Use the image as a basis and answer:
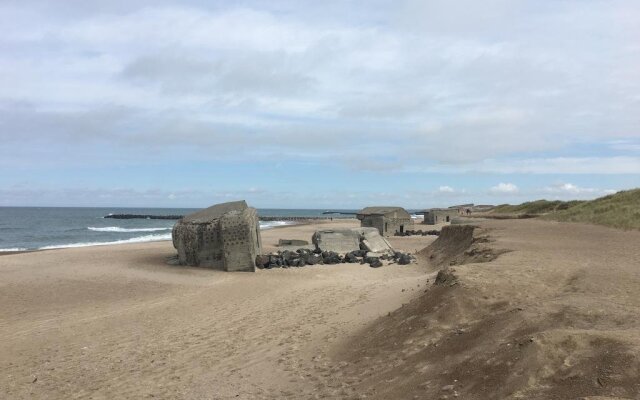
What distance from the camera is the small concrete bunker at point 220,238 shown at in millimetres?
20359

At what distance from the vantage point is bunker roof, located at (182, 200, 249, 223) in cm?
2095

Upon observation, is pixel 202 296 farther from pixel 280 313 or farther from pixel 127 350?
pixel 127 350

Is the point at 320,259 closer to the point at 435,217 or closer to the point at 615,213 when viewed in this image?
the point at 615,213

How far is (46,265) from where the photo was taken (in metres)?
21.6

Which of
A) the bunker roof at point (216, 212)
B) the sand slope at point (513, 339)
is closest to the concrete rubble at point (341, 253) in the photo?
the bunker roof at point (216, 212)

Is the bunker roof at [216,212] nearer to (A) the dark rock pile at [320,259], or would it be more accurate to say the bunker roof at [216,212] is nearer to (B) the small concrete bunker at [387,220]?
(A) the dark rock pile at [320,259]

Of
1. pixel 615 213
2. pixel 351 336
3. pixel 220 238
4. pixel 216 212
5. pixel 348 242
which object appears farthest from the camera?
pixel 348 242

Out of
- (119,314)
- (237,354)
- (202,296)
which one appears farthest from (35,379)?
(202,296)

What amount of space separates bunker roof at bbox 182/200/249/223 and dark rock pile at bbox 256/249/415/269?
98.0 inches

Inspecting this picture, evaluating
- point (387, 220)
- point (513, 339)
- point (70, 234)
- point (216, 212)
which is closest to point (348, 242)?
point (216, 212)

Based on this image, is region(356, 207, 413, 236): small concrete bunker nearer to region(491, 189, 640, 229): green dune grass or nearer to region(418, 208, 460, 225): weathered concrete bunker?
region(491, 189, 640, 229): green dune grass

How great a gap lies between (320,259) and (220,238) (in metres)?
5.17

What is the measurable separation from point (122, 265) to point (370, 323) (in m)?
15.6

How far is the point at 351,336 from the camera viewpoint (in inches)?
347
